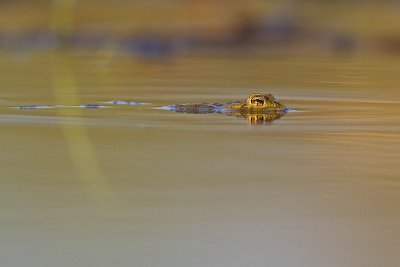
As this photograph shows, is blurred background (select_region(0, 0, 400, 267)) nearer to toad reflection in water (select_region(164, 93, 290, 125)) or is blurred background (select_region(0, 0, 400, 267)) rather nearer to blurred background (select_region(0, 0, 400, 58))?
toad reflection in water (select_region(164, 93, 290, 125))

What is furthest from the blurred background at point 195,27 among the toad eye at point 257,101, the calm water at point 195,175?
the toad eye at point 257,101

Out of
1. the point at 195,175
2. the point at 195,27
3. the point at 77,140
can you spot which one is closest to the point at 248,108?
the point at 77,140

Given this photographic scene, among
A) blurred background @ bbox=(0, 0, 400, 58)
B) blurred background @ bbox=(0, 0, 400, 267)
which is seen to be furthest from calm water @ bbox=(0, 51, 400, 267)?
blurred background @ bbox=(0, 0, 400, 58)

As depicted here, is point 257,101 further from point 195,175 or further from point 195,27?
point 195,27

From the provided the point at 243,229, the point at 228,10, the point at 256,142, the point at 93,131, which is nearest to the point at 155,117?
the point at 93,131

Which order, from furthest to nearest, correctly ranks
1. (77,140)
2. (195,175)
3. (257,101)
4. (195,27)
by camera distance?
(195,27) → (257,101) → (77,140) → (195,175)
